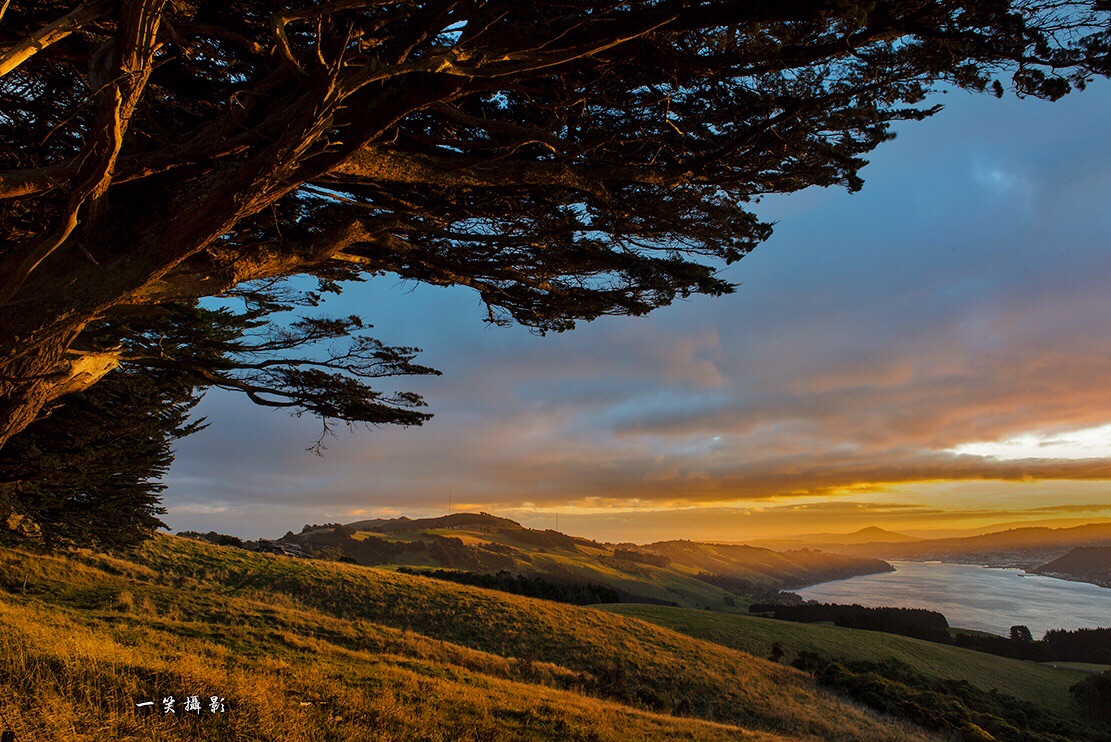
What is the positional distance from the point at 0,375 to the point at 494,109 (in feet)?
18.7

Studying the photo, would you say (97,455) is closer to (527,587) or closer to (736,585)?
(527,587)

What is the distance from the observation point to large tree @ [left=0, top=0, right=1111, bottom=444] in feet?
14.1

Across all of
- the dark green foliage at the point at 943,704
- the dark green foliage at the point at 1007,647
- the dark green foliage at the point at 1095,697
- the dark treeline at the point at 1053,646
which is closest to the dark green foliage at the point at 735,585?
the dark treeline at the point at 1053,646

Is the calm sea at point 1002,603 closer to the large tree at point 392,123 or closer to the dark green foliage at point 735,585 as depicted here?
the dark green foliage at point 735,585

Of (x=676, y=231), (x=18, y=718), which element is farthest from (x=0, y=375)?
(x=676, y=231)

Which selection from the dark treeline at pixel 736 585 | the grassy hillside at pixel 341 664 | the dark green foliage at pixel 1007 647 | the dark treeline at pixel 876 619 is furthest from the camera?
the dark treeline at pixel 736 585

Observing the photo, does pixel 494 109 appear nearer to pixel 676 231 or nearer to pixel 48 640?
pixel 676 231

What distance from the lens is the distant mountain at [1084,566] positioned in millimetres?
161163

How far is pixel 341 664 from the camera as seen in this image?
9.36 meters

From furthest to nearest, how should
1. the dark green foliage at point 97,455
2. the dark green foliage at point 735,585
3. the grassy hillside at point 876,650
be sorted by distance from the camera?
the dark green foliage at point 735,585 < the grassy hillside at point 876,650 < the dark green foliage at point 97,455

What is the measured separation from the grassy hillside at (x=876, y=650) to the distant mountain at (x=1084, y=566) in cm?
16992

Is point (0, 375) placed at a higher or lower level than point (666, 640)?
higher

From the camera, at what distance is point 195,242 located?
4.89m

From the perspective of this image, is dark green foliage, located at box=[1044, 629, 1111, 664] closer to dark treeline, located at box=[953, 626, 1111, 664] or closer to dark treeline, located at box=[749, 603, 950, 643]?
dark treeline, located at box=[953, 626, 1111, 664]
